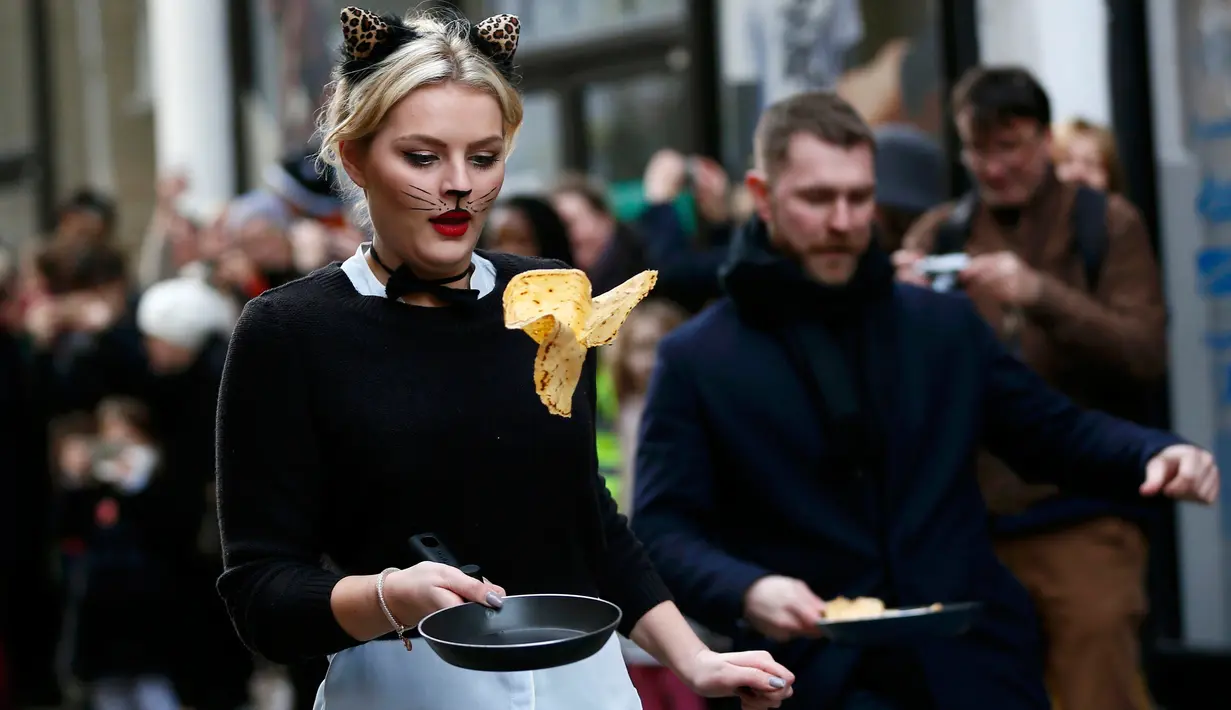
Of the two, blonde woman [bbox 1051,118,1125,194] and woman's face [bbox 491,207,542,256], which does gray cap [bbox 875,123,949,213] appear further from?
woman's face [bbox 491,207,542,256]

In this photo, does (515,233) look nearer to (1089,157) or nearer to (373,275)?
(1089,157)

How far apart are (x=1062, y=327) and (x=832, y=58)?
10.9 ft

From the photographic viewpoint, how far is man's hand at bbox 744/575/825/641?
11.5 ft

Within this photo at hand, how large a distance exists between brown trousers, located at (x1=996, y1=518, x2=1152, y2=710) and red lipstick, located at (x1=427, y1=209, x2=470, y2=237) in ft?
7.95

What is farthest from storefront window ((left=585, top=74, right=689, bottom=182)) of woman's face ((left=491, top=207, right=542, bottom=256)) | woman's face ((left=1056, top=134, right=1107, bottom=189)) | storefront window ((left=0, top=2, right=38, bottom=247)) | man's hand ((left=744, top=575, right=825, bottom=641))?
storefront window ((left=0, top=2, right=38, bottom=247))

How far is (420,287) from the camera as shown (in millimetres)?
2688

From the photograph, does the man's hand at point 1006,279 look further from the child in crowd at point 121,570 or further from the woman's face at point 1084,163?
the child in crowd at point 121,570

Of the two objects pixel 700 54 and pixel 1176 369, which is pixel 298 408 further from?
pixel 700 54

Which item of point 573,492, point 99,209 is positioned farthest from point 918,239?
point 99,209

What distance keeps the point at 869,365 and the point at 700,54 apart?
4.84 meters

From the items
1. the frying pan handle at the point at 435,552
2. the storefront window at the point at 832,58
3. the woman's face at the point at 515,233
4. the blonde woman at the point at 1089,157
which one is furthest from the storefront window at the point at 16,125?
the frying pan handle at the point at 435,552

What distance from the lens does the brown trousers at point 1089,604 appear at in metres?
4.47

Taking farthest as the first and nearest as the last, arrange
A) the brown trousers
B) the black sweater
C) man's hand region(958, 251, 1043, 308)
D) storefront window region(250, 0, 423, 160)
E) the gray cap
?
storefront window region(250, 0, 423, 160), the gray cap, man's hand region(958, 251, 1043, 308), the brown trousers, the black sweater

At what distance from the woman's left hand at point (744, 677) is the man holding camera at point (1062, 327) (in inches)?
74.5
